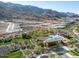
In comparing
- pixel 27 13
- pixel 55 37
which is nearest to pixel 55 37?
pixel 55 37

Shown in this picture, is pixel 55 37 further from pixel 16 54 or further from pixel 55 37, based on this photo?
pixel 16 54

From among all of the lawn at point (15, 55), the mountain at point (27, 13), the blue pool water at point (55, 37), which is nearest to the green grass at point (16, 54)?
the lawn at point (15, 55)

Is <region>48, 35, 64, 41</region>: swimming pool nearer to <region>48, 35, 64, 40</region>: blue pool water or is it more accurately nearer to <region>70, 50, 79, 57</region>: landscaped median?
<region>48, 35, 64, 40</region>: blue pool water

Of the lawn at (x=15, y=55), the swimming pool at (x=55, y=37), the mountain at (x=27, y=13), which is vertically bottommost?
the lawn at (x=15, y=55)

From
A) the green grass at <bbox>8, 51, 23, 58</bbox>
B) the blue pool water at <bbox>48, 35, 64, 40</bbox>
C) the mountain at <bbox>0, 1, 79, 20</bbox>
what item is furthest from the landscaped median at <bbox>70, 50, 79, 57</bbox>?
the green grass at <bbox>8, 51, 23, 58</bbox>

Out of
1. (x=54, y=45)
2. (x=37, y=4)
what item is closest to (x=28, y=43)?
(x=54, y=45)

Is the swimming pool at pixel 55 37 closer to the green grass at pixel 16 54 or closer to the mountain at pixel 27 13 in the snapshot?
the mountain at pixel 27 13

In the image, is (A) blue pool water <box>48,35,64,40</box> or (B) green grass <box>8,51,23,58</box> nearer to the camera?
(B) green grass <box>8,51,23,58</box>

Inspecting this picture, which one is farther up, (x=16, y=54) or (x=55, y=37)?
(x=55, y=37)
